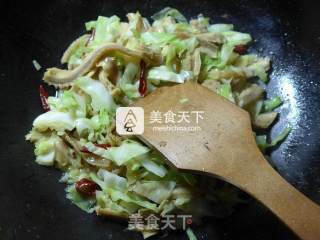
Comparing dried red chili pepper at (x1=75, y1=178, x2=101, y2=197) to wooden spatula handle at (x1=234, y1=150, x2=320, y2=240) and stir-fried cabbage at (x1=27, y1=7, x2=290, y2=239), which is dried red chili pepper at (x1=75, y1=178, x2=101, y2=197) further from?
wooden spatula handle at (x1=234, y1=150, x2=320, y2=240)

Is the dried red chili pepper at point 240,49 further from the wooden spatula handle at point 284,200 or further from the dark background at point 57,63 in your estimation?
the wooden spatula handle at point 284,200

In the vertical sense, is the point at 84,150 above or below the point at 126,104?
below

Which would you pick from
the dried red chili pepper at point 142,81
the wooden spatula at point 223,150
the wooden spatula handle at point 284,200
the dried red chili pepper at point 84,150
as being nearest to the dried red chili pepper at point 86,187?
the dried red chili pepper at point 84,150

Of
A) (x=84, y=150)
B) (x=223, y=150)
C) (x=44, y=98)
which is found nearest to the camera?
(x=223, y=150)

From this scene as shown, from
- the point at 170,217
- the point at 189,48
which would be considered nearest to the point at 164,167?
the point at 170,217

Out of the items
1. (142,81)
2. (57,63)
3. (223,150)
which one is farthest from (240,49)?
(57,63)

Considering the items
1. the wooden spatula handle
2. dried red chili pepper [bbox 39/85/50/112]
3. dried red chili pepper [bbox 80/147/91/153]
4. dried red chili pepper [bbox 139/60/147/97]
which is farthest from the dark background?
dried red chili pepper [bbox 139/60/147/97]

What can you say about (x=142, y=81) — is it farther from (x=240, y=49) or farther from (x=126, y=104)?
(x=240, y=49)
